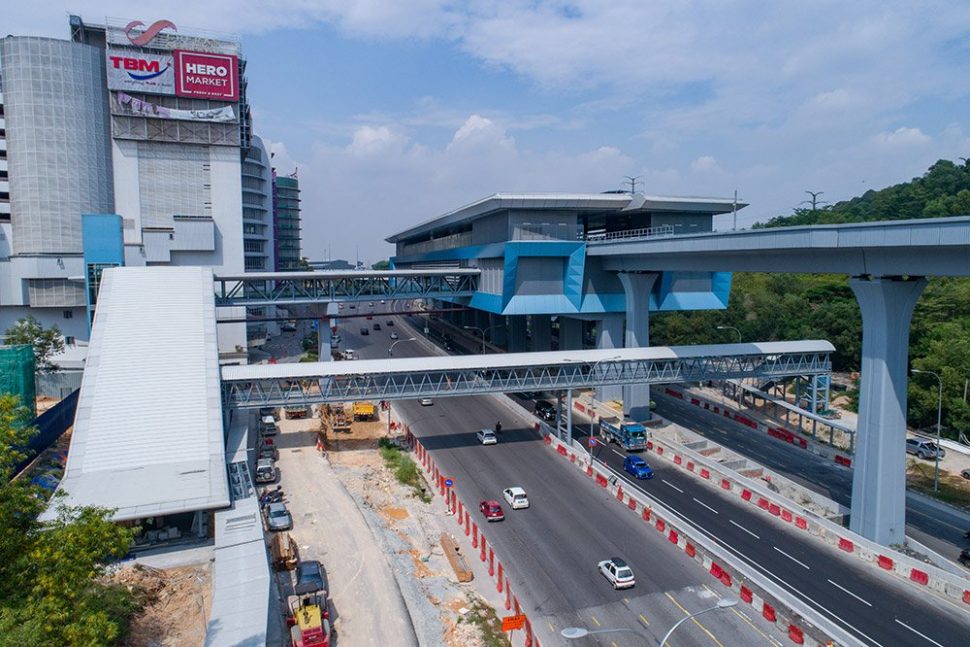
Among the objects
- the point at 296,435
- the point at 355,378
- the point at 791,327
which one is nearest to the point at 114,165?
the point at 296,435

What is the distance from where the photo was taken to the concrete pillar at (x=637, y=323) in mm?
56938

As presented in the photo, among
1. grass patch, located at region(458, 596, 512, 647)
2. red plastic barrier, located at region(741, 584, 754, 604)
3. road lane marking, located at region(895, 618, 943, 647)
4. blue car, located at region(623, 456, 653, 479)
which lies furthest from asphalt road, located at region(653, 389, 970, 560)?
grass patch, located at region(458, 596, 512, 647)

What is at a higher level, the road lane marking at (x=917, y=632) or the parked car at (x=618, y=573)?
the parked car at (x=618, y=573)

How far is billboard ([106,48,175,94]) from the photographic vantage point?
7281 centimetres

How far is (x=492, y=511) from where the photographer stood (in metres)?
36.4

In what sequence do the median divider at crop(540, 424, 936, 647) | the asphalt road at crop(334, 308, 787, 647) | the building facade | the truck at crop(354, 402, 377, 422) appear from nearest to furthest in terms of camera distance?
the median divider at crop(540, 424, 936, 647) < the asphalt road at crop(334, 308, 787, 647) < the truck at crop(354, 402, 377, 422) < the building facade

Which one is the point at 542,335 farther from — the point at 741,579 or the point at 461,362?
the point at 741,579

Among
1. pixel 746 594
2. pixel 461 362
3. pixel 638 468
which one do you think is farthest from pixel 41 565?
pixel 638 468

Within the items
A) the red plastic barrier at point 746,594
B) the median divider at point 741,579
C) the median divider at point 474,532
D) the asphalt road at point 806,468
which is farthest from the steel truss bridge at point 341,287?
the red plastic barrier at point 746,594

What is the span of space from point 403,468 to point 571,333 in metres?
39.0

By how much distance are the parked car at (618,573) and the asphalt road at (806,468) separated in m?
19.0

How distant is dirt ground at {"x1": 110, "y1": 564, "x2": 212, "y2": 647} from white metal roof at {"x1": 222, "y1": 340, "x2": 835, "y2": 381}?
1607 centimetres

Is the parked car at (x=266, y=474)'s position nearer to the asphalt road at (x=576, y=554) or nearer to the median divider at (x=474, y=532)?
the median divider at (x=474, y=532)

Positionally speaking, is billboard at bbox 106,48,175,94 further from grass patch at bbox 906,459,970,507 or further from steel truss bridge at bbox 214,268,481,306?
grass patch at bbox 906,459,970,507
